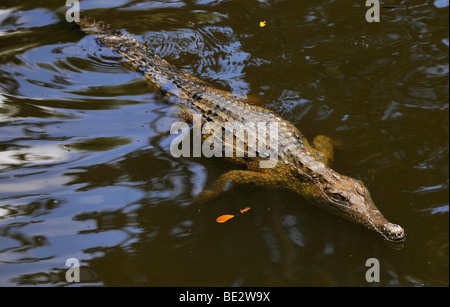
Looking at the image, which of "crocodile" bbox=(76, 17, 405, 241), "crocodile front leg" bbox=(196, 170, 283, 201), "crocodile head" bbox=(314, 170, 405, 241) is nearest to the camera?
"crocodile head" bbox=(314, 170, 405, 241)

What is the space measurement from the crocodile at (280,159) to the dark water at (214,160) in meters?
0.12

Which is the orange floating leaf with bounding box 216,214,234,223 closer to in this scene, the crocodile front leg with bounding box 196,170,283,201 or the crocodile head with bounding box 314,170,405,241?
the crocodile front leg with bounding box 196,170,283,201

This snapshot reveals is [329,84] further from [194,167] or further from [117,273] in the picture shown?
[117,273]

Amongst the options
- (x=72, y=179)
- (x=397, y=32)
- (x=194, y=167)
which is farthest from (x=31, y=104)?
(x=397, y=32)

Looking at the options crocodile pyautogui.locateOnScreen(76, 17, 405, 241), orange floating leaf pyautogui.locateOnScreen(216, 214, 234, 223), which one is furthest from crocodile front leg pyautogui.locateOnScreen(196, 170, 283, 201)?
orange floating leaf pyautogui.locateOnScreen(216, 214, 234, 223)

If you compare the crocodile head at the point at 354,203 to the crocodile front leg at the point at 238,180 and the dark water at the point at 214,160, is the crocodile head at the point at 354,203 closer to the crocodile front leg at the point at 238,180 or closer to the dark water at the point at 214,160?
the dark water at the point at 214,160

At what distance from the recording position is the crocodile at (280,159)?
12.9 feet

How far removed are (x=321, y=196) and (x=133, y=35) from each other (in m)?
3.67

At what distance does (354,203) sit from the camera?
3.89m

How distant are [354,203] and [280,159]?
2.94ft

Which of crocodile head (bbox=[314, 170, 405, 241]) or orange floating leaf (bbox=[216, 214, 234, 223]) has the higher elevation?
crocodile head (bbox=[314, 170, 405, 241])

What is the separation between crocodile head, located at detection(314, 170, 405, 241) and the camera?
3.64 m

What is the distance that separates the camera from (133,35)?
5.96 metres

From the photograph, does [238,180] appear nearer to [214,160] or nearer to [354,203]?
[214,160]
